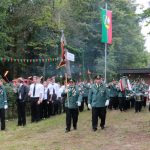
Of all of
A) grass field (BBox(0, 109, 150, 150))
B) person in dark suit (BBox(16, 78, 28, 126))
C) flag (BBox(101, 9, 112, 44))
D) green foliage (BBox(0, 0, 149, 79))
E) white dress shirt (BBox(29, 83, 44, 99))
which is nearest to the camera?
grass field (BBox(0, 109, 150, 150))

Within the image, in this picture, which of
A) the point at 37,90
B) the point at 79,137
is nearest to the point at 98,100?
the point at 79,137

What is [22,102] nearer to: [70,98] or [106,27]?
[70,98]

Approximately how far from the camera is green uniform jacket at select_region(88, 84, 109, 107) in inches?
556

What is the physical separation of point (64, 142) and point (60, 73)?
928 inches

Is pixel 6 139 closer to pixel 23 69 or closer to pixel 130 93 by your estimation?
pixel 130 93

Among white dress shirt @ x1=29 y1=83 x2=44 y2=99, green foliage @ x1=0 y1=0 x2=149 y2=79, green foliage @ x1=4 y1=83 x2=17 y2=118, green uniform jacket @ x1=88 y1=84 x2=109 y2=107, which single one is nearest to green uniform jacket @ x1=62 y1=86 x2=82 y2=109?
green uniform jacket @ x1=88 y1=84 x2=109 y2=107

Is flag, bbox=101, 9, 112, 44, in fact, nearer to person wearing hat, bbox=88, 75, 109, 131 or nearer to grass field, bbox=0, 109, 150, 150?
grass field, bbox=0, 109, 150, 150

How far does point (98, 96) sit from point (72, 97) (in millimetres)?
915

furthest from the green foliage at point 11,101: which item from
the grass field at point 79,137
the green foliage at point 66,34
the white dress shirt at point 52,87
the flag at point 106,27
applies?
the green foliage at point 66,34

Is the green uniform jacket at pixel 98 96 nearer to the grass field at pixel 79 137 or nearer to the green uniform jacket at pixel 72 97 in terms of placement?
the green uniform jacket at pixel 72 97

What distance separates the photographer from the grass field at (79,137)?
35.7ft

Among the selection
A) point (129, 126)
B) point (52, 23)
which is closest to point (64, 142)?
point (129, 126)

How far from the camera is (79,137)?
12453 millimetres

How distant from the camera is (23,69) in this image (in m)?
33.1
